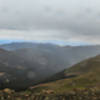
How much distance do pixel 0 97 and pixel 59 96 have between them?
115ft

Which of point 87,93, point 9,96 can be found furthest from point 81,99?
point 9,96

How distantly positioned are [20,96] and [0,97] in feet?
41.4

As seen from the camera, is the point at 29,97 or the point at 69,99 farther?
the point at 29,97

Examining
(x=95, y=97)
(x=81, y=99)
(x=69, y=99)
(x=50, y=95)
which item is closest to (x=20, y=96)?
(x=50, y=95)

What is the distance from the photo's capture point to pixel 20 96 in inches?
3691

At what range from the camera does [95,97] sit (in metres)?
85.8

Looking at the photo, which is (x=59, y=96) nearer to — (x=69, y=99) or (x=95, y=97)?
(x=69, y=99)

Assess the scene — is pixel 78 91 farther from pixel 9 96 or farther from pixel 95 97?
pixel 9 96

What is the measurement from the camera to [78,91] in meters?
92.1

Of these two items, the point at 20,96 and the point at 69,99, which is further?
the point at 20,96

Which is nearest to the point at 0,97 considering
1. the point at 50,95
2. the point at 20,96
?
the point at 20,96

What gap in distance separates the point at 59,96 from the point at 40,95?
11711 millimetres

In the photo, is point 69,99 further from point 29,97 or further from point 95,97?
point 29,97

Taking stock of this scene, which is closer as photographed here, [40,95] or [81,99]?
[81,99]
